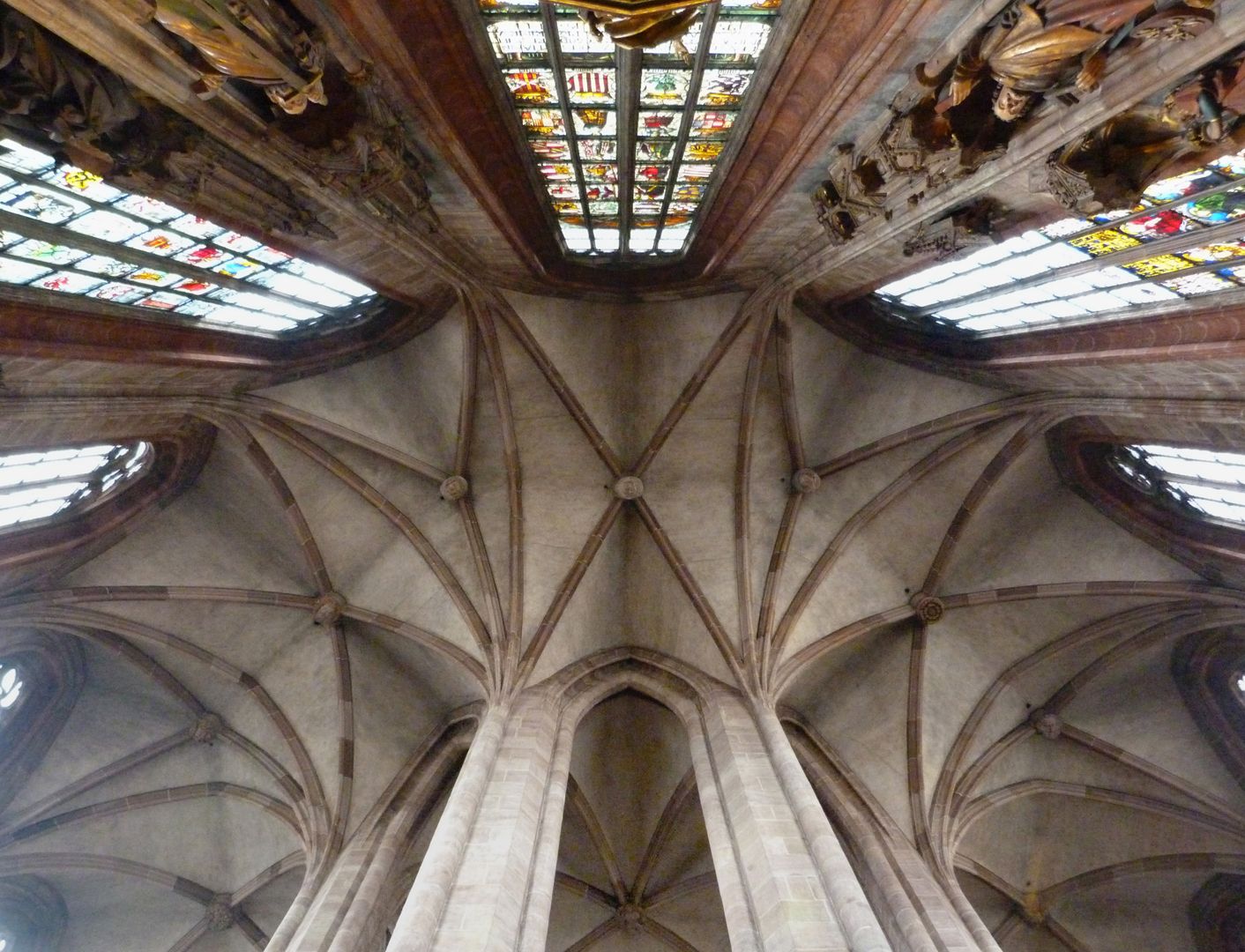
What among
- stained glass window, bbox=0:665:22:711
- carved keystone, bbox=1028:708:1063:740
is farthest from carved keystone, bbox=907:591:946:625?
stained glass window, bbox=0:665:22:711

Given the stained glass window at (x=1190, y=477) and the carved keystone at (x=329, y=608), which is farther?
the carved keystone at (x=329, y=608)

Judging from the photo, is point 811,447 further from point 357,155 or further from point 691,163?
point 357,155

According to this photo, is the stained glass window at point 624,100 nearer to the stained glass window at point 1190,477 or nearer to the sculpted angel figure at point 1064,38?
the sculpted angel figure at point 1064,38

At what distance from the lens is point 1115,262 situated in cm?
859

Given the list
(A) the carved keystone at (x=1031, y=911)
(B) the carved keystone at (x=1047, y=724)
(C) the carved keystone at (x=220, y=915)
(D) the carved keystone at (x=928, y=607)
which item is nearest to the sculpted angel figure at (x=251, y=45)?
(D) the carved keystone at (x=928, y=607)

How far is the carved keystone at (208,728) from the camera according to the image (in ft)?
48.5

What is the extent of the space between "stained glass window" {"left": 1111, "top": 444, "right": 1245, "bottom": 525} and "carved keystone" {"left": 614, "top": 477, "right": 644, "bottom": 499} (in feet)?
25.6

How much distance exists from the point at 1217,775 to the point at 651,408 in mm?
11697

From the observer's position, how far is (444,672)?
47.1 feet

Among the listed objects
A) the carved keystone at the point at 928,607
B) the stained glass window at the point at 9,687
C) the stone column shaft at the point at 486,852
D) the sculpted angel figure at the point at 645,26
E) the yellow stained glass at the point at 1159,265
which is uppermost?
the sculpted angel figure at the point at 645,26

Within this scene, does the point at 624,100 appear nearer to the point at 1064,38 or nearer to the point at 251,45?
the point at 251,45

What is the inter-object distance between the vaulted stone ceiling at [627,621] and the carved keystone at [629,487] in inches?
13.7

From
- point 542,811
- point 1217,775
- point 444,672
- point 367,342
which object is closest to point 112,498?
point 367,342

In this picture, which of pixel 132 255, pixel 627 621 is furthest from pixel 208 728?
pixel 132 255
